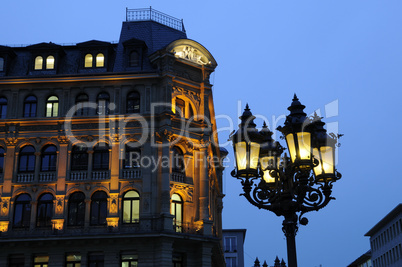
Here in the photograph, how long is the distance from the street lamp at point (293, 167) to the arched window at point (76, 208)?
24.8m

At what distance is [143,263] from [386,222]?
176 feet

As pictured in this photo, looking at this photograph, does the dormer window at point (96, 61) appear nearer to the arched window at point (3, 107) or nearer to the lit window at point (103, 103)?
the lit window at point (103, 103)

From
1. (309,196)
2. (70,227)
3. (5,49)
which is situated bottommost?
(309,196)

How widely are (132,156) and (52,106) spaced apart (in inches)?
281

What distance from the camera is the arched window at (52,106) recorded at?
3850cm

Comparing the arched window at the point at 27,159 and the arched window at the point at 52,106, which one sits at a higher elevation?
the arched window at the point at 52,106

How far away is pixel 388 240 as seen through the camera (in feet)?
257

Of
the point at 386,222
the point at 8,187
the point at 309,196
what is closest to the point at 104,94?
the point at 8,187

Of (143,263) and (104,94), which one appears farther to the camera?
(104,94)

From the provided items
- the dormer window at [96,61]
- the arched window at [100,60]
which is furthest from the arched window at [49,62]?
the arched window at [100,60]

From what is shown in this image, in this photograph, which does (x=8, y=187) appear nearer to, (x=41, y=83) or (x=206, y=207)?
(x=41, y=83)

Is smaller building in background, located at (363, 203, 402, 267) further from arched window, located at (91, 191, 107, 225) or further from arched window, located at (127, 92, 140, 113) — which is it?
arched window, located at (91, 191, 107, 225)

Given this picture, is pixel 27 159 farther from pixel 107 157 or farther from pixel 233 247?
pixel 233 247

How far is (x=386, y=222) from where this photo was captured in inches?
3081
